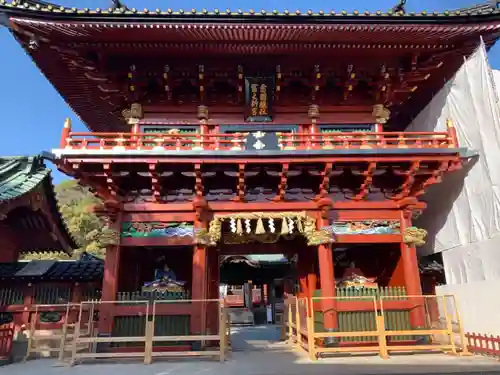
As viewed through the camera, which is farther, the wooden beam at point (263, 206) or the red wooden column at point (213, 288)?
the red wooden column at point (213, 288)

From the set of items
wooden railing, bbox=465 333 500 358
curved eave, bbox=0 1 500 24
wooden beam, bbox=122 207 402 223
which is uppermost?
curved eave, bbox=0 1 500 24

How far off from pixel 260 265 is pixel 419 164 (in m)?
15.9

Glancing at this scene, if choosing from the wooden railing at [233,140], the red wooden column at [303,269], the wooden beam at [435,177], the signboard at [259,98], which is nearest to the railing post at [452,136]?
the wooden railing at [233,140]

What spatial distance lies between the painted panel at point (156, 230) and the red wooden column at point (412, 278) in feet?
22.1

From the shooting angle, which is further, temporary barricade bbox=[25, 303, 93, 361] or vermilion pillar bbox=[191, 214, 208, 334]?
temporary barricade bbox=[25, 303, 93, 361]

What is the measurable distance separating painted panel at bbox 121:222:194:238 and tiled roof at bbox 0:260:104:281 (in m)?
3.18

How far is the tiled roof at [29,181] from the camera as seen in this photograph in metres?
12.5

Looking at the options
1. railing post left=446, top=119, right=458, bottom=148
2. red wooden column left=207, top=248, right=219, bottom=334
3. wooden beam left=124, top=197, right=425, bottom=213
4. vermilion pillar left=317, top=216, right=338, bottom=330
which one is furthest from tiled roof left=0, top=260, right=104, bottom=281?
railing post left=446, top=119, right=458, bottom=148

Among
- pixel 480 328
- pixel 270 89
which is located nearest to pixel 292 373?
pixel 480 328

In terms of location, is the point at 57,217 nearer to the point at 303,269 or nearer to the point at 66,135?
the point at 66,135

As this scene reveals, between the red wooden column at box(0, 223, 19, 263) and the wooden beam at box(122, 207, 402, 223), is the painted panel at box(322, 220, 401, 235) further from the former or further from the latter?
the red wooden column at box(0, 223, 19, 263)

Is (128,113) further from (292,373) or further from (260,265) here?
(260,265)

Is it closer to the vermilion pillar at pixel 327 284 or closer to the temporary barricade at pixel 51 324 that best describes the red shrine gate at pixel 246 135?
the vermilion pillar at pixel 327 284

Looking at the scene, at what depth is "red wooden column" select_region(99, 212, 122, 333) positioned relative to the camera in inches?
405
